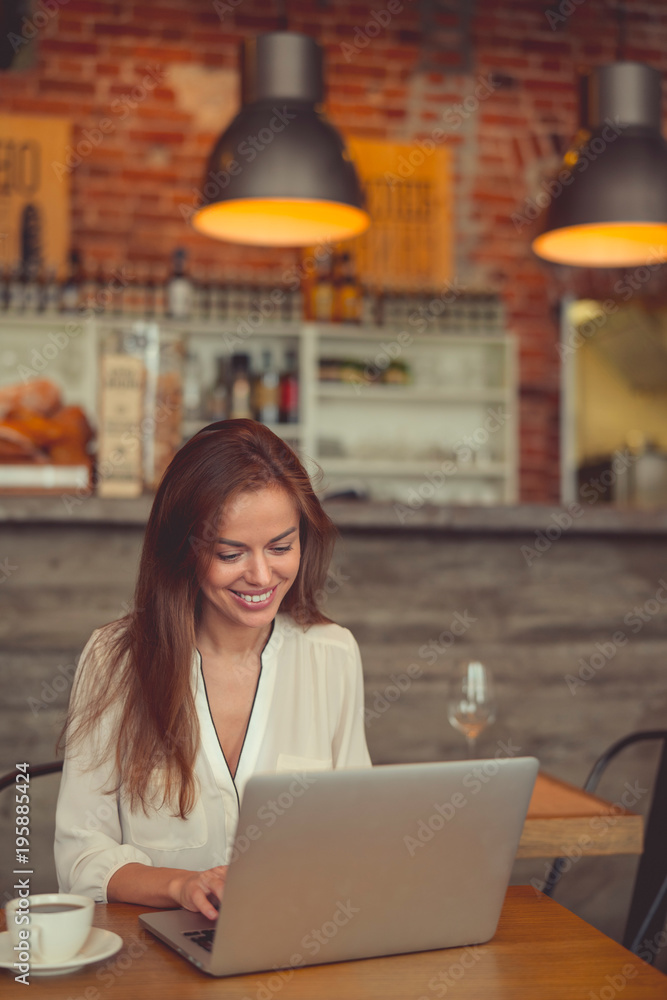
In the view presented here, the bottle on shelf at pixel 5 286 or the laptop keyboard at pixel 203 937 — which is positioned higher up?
the bottle on shelf at pixel 5 286

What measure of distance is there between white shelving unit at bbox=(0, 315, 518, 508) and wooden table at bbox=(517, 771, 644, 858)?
2631 mm

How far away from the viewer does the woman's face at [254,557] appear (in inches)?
53.1

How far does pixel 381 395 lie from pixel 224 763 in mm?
3050

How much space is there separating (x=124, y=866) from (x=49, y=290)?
3.23 meters

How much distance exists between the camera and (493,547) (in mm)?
2494

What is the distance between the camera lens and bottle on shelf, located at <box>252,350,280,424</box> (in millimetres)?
4117

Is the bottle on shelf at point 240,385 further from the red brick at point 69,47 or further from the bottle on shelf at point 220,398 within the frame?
the red brick at point 69,47

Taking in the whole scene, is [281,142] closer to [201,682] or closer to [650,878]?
[201,682]

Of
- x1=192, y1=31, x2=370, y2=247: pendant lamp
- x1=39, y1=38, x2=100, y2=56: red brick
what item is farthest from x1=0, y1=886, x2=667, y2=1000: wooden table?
x1=39, y1=38, x2=100, y2=56: red brick

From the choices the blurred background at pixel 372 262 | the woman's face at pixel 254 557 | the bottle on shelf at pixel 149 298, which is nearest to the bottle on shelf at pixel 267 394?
the blurred background at pixel 372 262

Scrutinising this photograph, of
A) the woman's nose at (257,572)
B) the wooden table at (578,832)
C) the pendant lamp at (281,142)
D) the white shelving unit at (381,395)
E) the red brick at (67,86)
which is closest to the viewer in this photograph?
the woman's nose at (257,572)

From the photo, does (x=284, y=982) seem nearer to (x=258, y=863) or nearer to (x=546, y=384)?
(x=258, y=863)

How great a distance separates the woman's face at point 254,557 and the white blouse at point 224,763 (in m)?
0.10

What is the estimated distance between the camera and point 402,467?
13.9 ft
